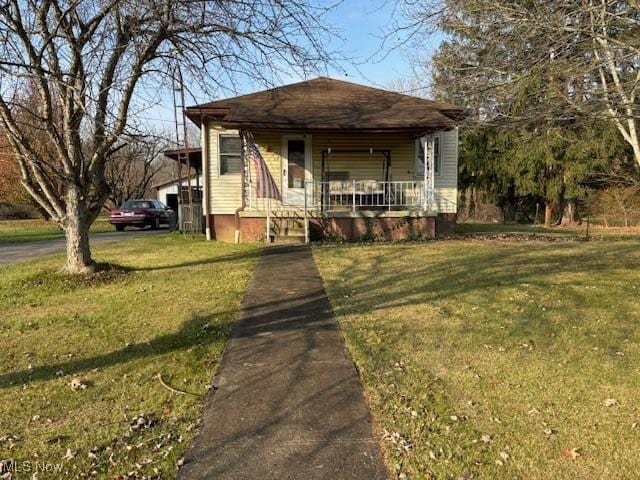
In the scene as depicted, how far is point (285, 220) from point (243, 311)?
8.13 m

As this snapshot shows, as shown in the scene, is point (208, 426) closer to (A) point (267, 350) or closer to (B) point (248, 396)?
(B) point (248, 396)

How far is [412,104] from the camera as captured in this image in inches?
635

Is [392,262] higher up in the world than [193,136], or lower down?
lower down

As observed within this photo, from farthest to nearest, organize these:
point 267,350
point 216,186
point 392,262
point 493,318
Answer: point 216,186, point 392,262, point 493,318, point 267,350

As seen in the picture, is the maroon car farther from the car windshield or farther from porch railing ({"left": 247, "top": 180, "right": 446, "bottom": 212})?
porch railing ({"left": 247, "top": 180, "right": 446, "bottom": 212})

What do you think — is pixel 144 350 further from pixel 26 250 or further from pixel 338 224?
pixel 26 250

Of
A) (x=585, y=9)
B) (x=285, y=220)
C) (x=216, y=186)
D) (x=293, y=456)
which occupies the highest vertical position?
(x=585, y=9)

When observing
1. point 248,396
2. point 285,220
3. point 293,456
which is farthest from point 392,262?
point 293,456

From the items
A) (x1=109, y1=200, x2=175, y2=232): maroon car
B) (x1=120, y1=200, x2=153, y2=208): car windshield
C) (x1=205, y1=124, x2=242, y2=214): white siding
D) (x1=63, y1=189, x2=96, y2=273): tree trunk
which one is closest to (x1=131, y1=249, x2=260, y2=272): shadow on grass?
(x1=63, y1=189, x2=96, y2=273): tree trunk

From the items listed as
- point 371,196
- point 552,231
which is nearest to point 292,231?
point 371,196

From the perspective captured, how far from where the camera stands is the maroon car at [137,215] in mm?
25578

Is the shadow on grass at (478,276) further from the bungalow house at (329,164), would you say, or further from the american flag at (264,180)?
the american flag at (264,180)

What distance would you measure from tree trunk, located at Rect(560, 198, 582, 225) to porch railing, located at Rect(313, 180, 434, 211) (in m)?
16.5

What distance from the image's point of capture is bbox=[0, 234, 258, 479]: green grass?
3.09 metres
